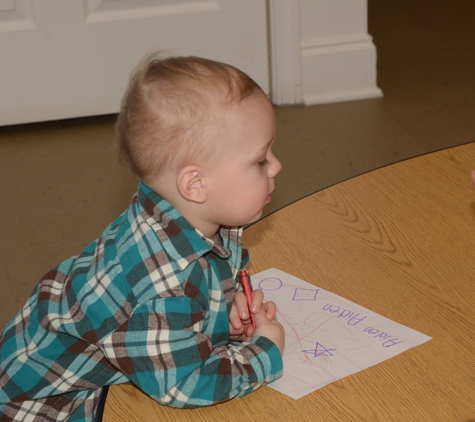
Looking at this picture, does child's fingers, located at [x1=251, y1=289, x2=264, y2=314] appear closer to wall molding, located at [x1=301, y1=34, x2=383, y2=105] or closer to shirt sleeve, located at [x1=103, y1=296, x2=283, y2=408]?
shirt sleeve, located at [x1=103, y1=296, x2=283, y2=408]


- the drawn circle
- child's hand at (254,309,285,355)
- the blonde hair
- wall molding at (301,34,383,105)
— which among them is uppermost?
the blonde hair

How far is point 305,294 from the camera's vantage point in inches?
34.4

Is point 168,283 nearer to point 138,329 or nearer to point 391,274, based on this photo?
point 138,329

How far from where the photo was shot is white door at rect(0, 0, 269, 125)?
2.40 m

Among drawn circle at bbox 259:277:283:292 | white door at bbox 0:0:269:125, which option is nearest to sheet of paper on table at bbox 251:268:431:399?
drawn circle at bbox 259:277:283:292

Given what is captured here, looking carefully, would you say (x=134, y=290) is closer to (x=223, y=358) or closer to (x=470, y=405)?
(x=223, y=358)

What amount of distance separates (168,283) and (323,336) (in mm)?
190

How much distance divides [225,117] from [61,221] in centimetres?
142

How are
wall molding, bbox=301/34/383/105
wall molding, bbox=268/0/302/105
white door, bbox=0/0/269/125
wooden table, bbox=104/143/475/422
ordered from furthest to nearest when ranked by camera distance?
wall molding, bbox=301/34/383/105 < wall molding, bbox=268/0/302/105 < white door, bbox=0/0/269/125 < wooden table, bbox=104/143/475/422

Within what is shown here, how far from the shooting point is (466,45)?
317cm

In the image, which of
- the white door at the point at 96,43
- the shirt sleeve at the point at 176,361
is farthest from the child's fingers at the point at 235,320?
the white door at the point at 96,43

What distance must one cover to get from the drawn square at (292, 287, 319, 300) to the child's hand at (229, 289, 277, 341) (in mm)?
47

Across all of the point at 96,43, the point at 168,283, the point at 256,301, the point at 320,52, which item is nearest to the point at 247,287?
the point at 256,301

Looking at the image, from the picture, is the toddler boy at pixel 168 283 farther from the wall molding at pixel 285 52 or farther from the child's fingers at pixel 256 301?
the wall molding at pixel 285 52
